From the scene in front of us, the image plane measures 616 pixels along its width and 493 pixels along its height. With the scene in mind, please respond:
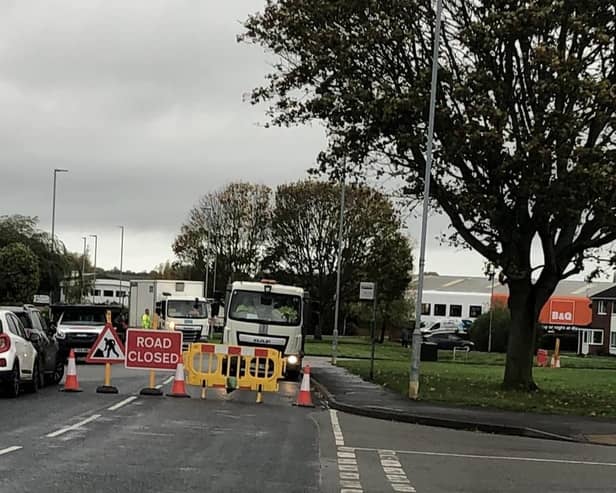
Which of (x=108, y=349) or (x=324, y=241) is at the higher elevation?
(x=324, y=241)

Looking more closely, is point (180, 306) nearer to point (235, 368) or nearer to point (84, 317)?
point (84, 317)

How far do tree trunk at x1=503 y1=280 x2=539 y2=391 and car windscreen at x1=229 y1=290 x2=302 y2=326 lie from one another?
5.63 m

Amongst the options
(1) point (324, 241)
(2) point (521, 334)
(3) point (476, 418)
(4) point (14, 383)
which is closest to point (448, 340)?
(1) point (324, 241)

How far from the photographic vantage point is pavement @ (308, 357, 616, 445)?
17250 mm

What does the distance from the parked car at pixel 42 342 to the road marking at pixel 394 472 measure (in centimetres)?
1035

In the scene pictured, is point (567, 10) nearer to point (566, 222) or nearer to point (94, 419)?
point (566, 222)

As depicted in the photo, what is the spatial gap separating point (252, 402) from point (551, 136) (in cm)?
840

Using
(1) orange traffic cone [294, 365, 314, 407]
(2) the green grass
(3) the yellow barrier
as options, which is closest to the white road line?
(1) orange traffic cone [294, 365, 314, 407]

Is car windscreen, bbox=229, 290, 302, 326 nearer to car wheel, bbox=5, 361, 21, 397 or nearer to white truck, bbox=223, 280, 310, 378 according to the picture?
white truck, bbox=223, 280, 310, 378

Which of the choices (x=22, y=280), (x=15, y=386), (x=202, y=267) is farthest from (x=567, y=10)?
(x=202, y=267)

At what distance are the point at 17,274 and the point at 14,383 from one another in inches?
1787

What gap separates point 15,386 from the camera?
1952cm

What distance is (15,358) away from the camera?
19484 millimetres

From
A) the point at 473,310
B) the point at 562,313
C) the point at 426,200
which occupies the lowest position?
the point at 473,310
